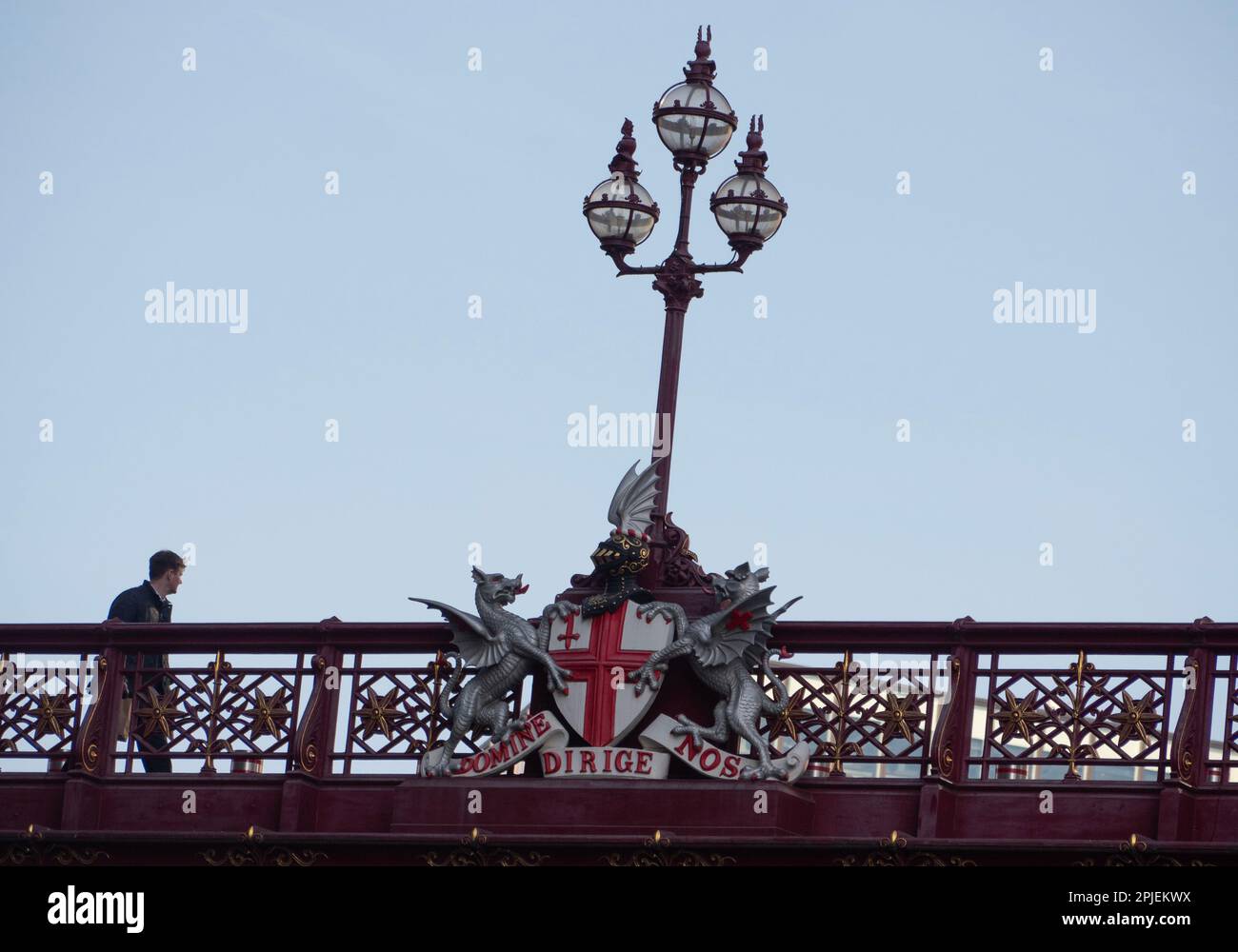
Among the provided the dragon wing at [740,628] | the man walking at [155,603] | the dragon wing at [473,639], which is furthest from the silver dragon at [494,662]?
the man walking at [155,603]

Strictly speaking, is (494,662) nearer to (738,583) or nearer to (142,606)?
(738,583)

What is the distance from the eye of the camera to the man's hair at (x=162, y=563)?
64.5 ft

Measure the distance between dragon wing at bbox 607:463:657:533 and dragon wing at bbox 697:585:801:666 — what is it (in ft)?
3.16

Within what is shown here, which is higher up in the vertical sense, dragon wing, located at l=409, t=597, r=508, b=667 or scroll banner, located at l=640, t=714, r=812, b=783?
dragon wing, located at l=409, t=597, r=508, b=667

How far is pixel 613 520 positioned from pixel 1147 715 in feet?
12.2

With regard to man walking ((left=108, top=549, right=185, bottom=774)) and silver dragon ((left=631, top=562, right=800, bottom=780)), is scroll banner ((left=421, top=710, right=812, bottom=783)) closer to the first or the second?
silver dragon ((left=631, top=562, right=800, bottom=780))

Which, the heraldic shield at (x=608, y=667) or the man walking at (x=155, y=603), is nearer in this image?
the heraldic shield at (x=608, y=667)

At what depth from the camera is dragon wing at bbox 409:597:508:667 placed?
17.6 metres

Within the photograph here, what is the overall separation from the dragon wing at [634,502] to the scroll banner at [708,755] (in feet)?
4.37

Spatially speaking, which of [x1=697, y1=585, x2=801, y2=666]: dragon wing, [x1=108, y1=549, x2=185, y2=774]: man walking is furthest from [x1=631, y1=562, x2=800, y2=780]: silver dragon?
[x1=108, y1=549, x2=185, y2=774]: man walking

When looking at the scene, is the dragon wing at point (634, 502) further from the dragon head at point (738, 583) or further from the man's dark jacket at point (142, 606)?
the man's dark jacket at point (142, 606)
